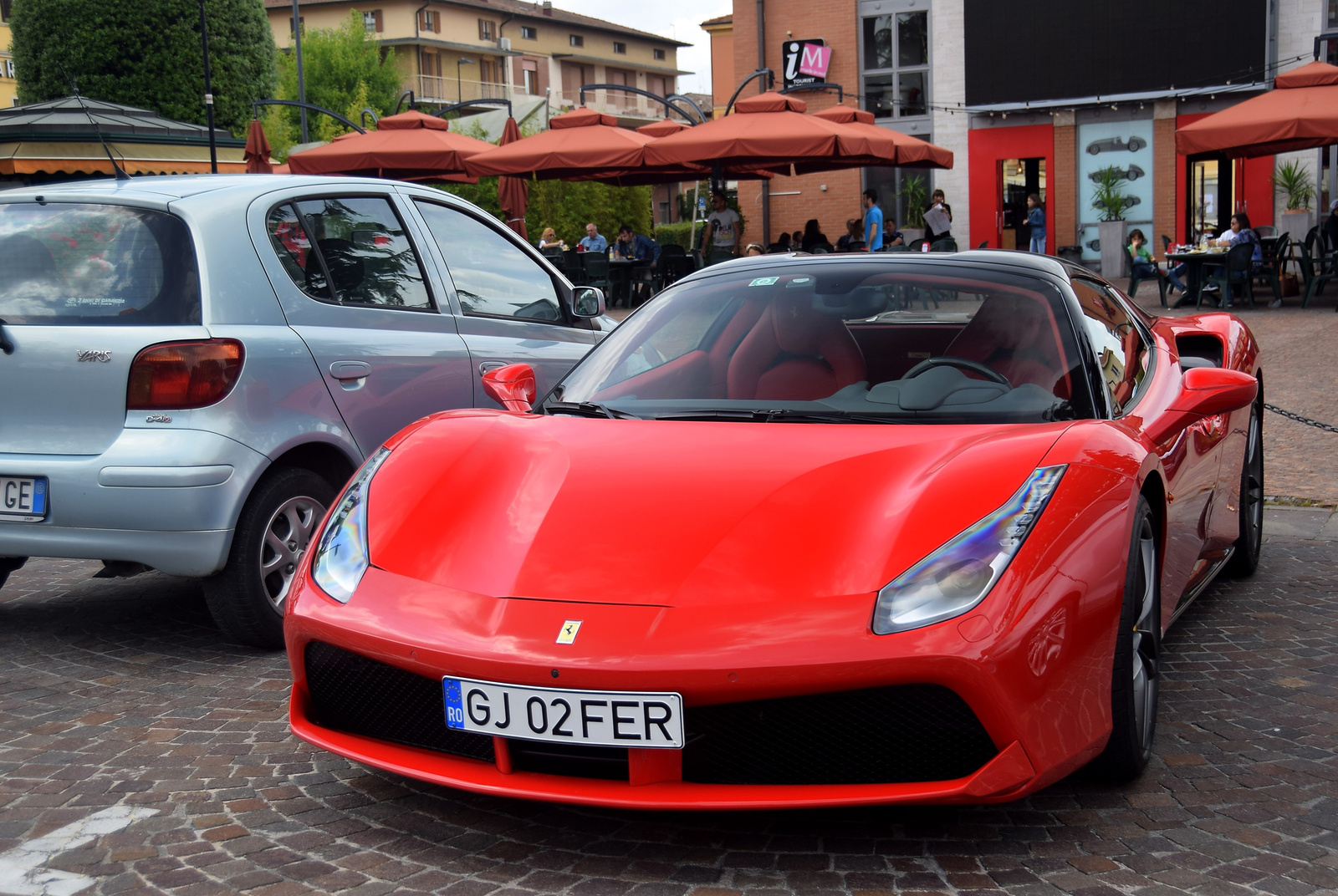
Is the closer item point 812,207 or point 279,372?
point 279,372

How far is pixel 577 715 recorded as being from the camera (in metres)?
2.52

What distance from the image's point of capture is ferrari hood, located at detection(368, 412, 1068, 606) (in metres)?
2.71

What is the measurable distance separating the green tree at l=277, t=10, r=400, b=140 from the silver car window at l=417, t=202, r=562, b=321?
57.3 m

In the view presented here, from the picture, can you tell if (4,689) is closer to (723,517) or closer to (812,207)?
(723,517)

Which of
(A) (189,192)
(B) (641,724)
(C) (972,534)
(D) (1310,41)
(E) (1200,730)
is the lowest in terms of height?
(E) (1200,730)

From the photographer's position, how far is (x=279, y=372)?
4.45m

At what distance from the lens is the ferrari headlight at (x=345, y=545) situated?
2996 millimetres

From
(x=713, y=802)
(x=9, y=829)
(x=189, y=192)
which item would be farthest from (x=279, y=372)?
(x=713, y=802)

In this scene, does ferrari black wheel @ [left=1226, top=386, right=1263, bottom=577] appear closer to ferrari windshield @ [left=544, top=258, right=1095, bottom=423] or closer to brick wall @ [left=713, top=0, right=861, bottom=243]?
ferrari windshield @ [left=544, top=258, right=1095, bottom=423]

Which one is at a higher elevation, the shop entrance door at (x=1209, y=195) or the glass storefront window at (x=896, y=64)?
the glass storefront window at (x=896, y=64)

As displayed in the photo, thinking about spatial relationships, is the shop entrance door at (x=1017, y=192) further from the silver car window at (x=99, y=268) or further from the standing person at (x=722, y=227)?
the silver car window at (x=99, y=268)

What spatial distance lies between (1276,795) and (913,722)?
106 cm

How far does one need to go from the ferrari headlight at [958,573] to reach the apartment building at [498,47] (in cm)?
7067

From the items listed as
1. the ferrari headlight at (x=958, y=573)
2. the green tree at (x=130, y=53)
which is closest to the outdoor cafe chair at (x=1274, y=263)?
the ferrari headlight at (x=958, y=573)
